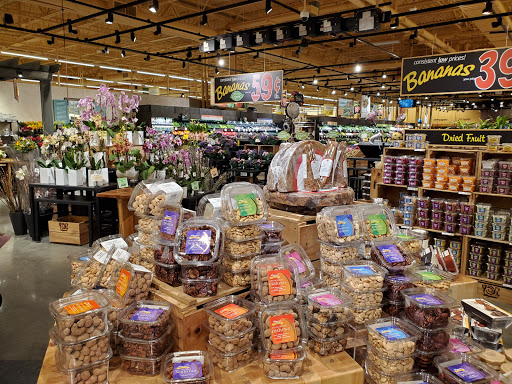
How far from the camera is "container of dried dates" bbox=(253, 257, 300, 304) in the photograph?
1.68 meters

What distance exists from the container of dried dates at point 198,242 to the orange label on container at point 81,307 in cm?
40

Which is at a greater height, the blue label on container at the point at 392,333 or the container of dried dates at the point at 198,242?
the container of dried dates at the point at 198,242

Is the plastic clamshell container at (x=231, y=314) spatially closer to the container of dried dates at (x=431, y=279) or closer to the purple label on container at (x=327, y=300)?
the purple label on container at (x=327, y=300)

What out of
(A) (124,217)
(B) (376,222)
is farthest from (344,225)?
(A) (124,217)

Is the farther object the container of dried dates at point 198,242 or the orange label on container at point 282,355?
the container of dried dates at point 198,242

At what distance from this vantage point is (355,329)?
5.80 feet

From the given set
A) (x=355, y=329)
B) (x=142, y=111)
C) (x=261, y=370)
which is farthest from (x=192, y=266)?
(x=142, y=111)

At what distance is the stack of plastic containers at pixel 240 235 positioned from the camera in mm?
1888

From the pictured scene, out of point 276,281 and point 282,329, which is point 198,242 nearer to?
point 276,281

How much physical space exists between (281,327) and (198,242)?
1.81 feet

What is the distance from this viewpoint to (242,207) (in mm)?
1962

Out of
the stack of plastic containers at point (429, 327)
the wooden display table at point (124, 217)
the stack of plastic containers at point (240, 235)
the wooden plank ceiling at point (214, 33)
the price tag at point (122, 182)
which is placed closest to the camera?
the stack of plastic containers at point (429, 327)

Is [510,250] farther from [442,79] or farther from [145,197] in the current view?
[145,197]

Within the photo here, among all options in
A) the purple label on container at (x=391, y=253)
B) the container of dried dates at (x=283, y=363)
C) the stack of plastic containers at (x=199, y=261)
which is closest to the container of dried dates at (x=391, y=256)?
the purple label on container at (x=391, y=253)
